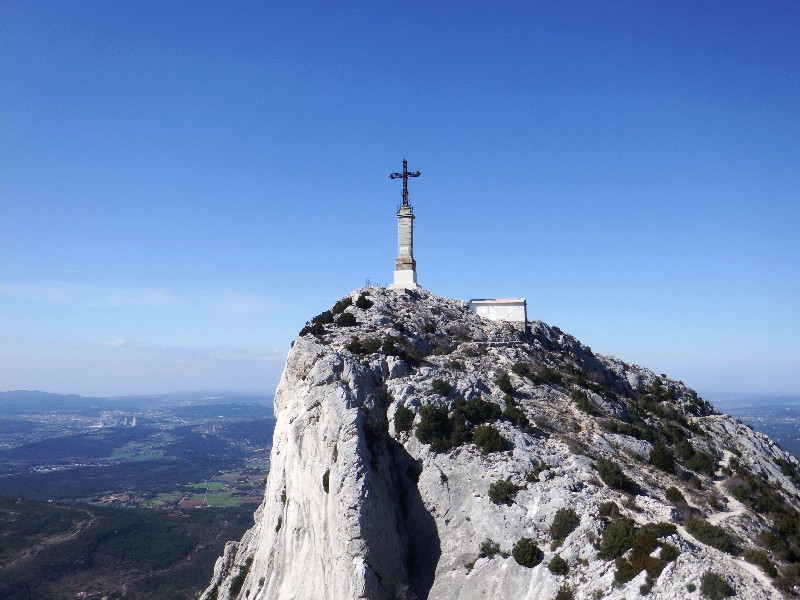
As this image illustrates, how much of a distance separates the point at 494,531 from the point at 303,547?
10206mm

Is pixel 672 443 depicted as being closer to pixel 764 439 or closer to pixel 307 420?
pixel 764 439

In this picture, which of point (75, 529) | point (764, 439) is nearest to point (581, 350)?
point (764, 439)

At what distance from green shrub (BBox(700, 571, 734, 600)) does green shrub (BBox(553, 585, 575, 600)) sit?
457 centimetres

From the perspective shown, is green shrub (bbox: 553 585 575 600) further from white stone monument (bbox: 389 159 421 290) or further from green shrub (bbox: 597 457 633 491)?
white stone monument (bbox: 389 159 421 290)

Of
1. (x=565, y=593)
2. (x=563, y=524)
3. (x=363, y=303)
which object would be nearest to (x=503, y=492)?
(x=563, y=524)

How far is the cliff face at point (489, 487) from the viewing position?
22312 millimetres

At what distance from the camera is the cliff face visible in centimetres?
2231

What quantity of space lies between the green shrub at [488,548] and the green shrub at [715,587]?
8322 millimetres

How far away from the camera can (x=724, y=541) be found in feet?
71.6

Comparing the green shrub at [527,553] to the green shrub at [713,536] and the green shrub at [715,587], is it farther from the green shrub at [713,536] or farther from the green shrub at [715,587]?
the green shrub at [715,587]

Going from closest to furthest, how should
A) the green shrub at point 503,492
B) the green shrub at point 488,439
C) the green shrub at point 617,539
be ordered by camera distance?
the green shrub at point 617,539 → the green shrub at point 503,492 → the green shrub at point 488,439

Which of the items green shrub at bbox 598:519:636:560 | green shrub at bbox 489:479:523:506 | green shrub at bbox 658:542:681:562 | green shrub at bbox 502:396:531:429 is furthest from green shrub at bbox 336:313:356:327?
green shrub at bbox 658:542:681:562

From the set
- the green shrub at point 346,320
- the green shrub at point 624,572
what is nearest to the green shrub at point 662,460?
the green shrub at point 624,572

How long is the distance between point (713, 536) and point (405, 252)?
34.8 metres
